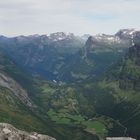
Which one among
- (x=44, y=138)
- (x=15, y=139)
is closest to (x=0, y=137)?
(x=15, y=139)

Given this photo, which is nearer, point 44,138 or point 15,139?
point 15,139

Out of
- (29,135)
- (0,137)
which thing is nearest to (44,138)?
(29,135)

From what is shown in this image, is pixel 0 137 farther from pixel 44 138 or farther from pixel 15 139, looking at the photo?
pixel 44 138

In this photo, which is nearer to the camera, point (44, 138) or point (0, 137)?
point (0, 137)

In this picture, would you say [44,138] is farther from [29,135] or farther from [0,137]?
[0,137]
